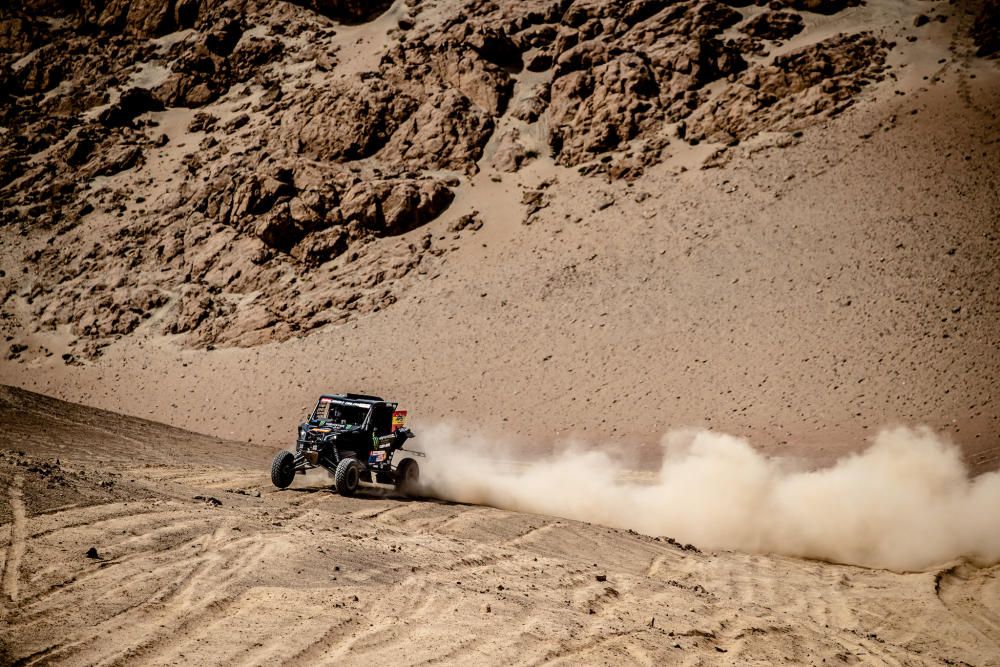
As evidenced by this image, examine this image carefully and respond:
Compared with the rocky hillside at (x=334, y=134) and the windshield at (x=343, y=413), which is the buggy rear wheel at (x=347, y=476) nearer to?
the windshield at (x=343, y=413)

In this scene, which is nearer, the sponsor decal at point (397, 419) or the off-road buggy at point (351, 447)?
the off-road buggy at point (351, 447)

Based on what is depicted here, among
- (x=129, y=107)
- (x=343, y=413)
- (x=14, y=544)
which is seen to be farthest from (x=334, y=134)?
(x=14, y=544)

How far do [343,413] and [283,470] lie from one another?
2.09 metres

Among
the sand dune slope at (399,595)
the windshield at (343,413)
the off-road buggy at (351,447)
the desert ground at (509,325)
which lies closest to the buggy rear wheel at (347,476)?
the off-road buggy at (351,447)

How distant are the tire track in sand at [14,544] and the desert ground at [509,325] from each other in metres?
0.06

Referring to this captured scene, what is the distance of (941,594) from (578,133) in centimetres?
4297

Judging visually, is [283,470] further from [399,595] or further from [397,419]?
[399,595]

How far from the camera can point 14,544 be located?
6.89 m

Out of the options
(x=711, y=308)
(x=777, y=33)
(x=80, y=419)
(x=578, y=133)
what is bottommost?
(x=80, y=419)

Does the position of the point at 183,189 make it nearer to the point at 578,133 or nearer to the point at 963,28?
the point at 578,133

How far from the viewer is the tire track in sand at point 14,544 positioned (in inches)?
236

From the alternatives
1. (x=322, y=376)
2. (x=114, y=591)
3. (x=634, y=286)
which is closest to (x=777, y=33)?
(x=634, y=286)

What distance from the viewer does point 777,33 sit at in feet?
168

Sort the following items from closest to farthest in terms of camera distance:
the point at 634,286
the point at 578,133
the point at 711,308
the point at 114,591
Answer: the point at 114,591 → the point at 711,308 → the point at 634,286 → the point at 578,133
